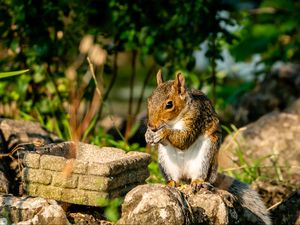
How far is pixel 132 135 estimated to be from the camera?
9.03 metres

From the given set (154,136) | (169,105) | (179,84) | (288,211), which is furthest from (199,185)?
(288,211)

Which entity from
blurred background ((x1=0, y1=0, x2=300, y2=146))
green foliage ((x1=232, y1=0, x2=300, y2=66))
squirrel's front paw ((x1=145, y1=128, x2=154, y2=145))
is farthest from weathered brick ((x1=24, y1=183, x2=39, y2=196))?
green foliage ((x1=232, y1=0, x2=300, y2=66))

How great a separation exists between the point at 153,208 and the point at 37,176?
36.9 inches

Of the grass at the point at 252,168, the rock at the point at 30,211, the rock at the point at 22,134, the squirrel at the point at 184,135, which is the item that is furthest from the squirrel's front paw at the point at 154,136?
the grass at the point at 252,168

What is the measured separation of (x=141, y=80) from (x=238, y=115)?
4732mm

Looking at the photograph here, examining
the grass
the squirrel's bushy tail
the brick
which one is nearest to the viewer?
the brick

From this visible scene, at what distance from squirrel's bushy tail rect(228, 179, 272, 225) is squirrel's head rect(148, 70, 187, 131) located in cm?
77

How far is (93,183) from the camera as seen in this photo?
526cm

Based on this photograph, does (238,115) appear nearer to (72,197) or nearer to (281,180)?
(281,180)

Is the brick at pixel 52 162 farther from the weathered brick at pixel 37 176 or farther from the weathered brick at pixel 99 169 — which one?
the weathered brick at pixel 99 169

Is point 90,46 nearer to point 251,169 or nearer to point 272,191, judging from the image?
point 251,169

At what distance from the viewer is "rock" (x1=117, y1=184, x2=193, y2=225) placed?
190 inches

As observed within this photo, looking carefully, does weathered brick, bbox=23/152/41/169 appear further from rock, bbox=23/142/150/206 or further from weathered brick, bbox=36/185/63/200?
weathered brick, bbox=36/185/63/200

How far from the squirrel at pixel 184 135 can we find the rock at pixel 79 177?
10.5 inches
